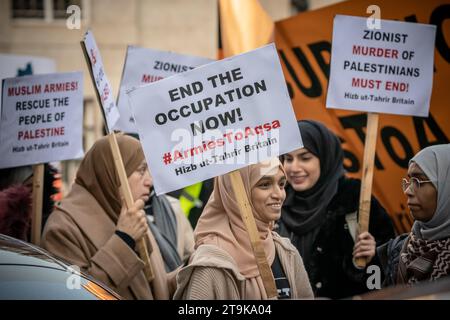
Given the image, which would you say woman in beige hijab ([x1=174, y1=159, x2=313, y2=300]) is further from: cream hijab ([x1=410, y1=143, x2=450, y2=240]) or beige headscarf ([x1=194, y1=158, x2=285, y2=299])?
cream hijab ([x1=410, y1=143, x2=450, y2=240])

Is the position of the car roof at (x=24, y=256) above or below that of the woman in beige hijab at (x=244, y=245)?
below

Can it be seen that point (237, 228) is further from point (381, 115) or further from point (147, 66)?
point (147, 66)

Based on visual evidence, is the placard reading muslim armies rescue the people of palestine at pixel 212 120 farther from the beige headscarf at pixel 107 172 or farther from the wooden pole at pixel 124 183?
the beige headscarf at pixel 107 172

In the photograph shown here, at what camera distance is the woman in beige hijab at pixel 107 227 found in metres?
4.89

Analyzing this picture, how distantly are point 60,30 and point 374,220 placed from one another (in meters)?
18.9

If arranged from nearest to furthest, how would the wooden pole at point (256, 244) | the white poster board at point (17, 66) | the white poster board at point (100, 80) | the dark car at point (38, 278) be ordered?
the dark car at point (38, 278) → the wooden pole at point (256, 244) → the white poster board at point (100, 80) → the white poster board at point (17, 66)

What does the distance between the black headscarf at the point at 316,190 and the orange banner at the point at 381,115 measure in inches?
30.0

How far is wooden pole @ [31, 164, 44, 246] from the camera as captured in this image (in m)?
5.54

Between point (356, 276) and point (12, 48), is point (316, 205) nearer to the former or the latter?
point (356, 276)

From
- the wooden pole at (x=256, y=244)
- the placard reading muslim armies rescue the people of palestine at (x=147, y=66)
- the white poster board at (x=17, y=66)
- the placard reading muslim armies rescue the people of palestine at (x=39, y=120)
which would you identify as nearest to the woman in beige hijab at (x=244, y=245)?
the wooden pole at (x=256, y=244)

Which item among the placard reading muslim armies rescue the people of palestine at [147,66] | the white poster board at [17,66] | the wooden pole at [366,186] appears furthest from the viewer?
the white poster board at [17,66]

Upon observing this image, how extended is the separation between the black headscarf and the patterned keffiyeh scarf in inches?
40.7

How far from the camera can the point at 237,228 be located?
175 inches
